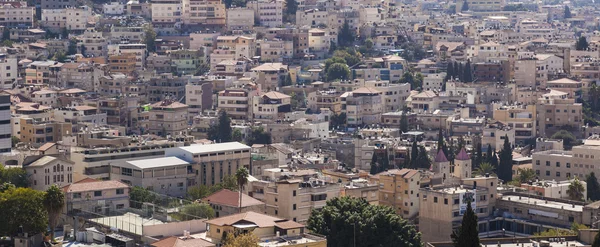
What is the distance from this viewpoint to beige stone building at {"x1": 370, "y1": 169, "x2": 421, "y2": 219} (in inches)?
2104

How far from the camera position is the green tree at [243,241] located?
1617 inches

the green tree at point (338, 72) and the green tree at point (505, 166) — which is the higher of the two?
the green tree at point (338, 72)

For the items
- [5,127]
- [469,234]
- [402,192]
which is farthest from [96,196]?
[469,234]

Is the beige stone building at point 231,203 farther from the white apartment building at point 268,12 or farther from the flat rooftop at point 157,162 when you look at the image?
the white apartment building at point 268,12

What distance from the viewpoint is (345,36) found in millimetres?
103438

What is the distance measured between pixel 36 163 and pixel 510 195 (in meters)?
16.3

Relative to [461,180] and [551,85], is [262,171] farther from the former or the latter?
[551,85]

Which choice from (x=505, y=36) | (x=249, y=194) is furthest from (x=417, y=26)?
(x=249, y=194)

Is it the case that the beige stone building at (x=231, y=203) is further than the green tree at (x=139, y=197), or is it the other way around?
the green tree at (x=139, y=197)

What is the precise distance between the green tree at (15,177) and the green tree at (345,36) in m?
50.8

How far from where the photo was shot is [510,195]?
53844 mm

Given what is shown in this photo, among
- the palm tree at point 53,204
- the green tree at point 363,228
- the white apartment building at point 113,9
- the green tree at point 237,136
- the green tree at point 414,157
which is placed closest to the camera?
the palm tree at point 53,204

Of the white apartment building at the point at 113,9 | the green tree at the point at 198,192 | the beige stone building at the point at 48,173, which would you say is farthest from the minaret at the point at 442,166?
the white apartment building at the point at 113,9

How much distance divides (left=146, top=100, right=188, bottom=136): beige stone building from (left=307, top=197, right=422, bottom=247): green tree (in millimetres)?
27932
